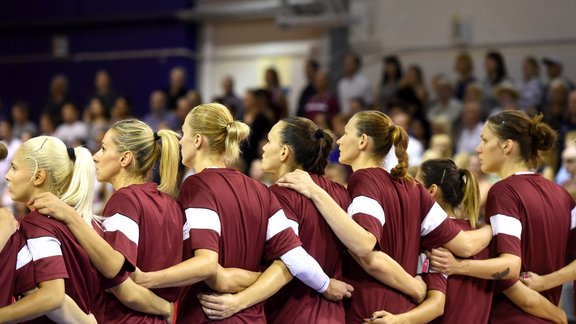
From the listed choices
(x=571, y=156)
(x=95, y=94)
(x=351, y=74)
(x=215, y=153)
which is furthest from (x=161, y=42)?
(x=215, y=153)

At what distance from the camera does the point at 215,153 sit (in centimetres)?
402

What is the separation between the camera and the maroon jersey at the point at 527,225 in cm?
437

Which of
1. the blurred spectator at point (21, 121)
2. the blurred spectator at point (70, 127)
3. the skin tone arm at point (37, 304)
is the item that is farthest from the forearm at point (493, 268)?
the blurred spectator at point (21, 121)

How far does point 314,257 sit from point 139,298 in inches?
33.3

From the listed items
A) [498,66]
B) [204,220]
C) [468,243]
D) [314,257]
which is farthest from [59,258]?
[498,66]

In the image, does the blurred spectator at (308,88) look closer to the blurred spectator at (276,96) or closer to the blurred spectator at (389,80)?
the blurred spectator at (276,96)

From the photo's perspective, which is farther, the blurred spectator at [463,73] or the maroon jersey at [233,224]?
the blurred spectator at [463,73]

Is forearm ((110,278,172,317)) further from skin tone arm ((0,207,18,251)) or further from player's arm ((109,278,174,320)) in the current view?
skin tone arm ((0,207,18,251))

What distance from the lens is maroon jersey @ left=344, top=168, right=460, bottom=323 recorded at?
4.12 metres

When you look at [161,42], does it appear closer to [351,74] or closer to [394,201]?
[351,74]

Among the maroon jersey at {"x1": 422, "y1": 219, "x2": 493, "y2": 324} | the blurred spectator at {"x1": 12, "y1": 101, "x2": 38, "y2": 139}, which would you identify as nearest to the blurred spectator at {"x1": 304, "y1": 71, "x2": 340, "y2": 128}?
the blurred spectator at {"x1": 12, "y1": 101, "x2": 38, "y2": 139}

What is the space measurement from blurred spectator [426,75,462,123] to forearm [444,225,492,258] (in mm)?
5923

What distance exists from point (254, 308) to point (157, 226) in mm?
566

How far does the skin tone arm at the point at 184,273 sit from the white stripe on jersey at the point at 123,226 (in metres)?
0.15
